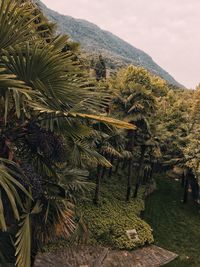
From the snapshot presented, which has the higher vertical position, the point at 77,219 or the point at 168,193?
the point at 77,219

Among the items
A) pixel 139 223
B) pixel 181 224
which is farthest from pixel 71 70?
pixel 181 224

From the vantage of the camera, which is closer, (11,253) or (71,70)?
(71,70)

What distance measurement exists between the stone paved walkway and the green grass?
88cm

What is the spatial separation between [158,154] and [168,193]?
17.2ft

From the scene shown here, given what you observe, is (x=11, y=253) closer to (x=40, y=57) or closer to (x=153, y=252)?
(x=40, y=57)

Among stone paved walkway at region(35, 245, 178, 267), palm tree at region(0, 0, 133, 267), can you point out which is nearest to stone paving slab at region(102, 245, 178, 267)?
stone paved walkway at region(35, 245, 178, 267)

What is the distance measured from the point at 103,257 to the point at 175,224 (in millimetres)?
9371

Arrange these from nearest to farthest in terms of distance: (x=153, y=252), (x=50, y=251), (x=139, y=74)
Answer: (x=50, y=251)
(x=153, y=252)
(x=139, y=74)

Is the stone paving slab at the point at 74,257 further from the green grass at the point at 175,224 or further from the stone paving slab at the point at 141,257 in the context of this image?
the green grass at the point at 175,224

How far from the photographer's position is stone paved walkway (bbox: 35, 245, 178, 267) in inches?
581

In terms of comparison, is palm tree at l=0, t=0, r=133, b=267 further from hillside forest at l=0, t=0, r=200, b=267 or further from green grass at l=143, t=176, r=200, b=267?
green grass at l=143, t=176, r=200, b=267

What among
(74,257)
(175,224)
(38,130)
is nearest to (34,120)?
(38,130)

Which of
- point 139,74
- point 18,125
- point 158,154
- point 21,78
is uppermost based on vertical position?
point 139,74

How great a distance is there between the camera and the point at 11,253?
5.14 m
